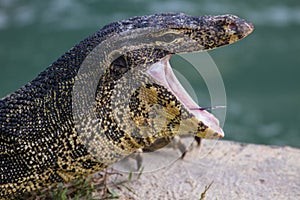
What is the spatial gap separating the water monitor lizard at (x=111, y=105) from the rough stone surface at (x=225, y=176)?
64 cm

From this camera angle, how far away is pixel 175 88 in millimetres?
3850

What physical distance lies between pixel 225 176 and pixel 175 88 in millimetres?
1022

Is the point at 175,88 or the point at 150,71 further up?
the point at 150,71

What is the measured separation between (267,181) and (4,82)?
7.82 meters

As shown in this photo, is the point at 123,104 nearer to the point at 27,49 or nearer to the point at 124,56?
the point at 124,56

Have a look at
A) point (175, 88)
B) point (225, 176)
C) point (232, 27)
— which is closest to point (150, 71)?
point (175, 88)

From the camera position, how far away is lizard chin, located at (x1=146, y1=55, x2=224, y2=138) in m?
3.71

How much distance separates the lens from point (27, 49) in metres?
11.8

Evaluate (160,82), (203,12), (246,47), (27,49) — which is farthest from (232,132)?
(160,82)

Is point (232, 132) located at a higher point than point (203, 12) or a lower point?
lower

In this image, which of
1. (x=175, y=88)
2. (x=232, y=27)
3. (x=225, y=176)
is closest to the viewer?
(x=232, y=27)

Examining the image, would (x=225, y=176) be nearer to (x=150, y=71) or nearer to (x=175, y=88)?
(x=175, y=88)

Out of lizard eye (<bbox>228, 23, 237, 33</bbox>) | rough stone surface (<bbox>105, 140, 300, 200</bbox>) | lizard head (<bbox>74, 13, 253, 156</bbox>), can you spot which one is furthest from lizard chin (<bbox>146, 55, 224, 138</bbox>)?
rough stone surface (<bbox>105, 140, 300, 200</bbox>)

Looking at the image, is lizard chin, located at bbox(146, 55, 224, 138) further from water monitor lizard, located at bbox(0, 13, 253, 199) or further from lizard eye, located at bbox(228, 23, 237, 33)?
lizard eye, located at bbox(228, 23, 237, 33)
